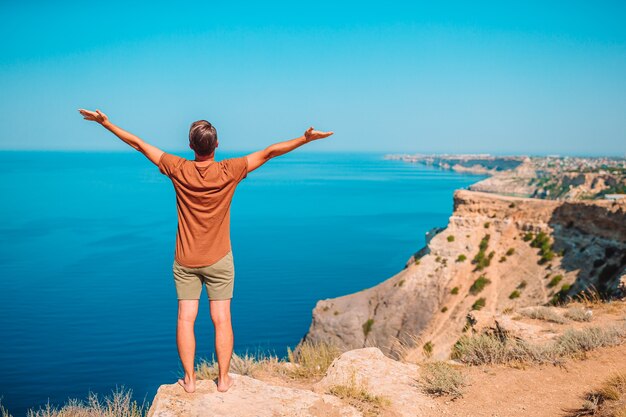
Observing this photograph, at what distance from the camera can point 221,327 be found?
4.76 metres

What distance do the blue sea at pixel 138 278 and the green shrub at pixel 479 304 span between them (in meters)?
12.9

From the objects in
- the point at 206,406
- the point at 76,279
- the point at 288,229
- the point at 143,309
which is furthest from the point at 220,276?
the point at 288,229

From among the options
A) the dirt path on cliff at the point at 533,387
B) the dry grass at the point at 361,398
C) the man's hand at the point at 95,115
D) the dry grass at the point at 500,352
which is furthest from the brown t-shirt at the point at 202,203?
the dry grass at the point at 500,352

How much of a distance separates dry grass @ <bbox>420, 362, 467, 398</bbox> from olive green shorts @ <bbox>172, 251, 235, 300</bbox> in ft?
9.30

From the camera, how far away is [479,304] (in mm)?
27594

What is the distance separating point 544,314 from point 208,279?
6.99 metres

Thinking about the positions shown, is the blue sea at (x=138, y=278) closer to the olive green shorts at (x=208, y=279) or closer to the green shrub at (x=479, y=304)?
the olive green shorts at (x=208, y=279)

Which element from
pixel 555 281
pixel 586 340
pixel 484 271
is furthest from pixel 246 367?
pixel 484 271

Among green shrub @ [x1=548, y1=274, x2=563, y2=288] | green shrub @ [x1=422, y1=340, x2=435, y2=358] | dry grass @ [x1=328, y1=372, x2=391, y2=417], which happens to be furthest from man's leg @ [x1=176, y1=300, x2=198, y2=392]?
green shrub @ [x1=548, y1=274, x2=563, y2=288]

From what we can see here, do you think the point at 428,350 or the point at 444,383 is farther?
the point at 428,350

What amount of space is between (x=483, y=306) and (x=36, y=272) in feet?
Result: 152

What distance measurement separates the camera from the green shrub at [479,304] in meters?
27.4

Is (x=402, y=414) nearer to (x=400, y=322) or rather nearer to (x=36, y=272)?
(x=400, y=322)

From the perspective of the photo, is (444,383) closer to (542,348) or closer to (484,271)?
(542,348)
